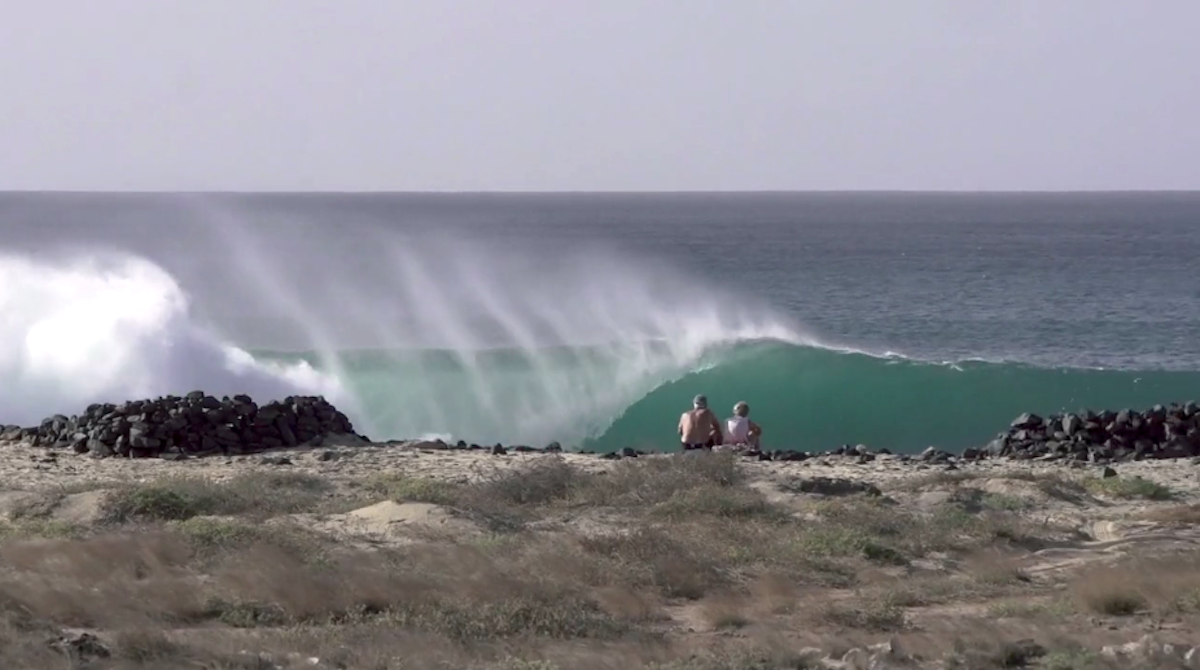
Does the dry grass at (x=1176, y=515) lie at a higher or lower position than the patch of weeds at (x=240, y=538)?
lower

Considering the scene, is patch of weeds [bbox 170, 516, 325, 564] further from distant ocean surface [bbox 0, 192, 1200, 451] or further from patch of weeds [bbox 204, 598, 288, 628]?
distant ocean surface [bbox 0, 192, 1200, 451]

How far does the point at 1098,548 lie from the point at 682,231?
13562 cm

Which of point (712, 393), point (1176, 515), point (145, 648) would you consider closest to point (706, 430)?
point (1176, 515)

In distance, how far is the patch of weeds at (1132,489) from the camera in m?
15.7

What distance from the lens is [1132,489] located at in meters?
15.8

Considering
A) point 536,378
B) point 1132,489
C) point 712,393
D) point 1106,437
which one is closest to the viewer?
point 1132,489

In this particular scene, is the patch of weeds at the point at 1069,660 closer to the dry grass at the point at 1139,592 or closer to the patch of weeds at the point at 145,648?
the dry grass at the point at 1139,592

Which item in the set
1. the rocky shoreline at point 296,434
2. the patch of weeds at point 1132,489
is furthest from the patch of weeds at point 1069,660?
the rocky shoreline at point 296,434

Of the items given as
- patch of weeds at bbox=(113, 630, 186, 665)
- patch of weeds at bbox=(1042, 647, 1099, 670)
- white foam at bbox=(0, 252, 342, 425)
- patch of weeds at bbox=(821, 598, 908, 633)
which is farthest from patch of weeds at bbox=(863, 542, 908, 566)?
white foam at bbox=(0, 252, 342, 425)

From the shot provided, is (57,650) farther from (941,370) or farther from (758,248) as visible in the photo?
(758,248)

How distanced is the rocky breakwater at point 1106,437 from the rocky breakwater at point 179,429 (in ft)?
27.3

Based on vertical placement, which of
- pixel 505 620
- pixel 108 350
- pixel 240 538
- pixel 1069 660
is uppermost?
pixel 108 350

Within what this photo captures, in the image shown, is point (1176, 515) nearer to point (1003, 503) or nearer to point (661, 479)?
point (1003, 503)

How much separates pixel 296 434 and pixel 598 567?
8.88 metres
